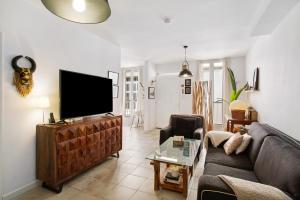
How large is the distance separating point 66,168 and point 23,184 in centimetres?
55

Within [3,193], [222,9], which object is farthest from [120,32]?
[3,193]

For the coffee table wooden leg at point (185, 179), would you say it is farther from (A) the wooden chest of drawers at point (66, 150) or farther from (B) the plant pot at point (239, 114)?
(B) the plant pot at point (239, 114)

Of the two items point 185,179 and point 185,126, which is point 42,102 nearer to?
point 185,179

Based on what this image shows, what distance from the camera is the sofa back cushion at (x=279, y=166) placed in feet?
3.91

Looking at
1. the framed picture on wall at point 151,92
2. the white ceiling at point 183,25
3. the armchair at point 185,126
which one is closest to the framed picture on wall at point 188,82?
the framed picture on wall at point 151,92

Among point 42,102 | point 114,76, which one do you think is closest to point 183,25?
point 114,76

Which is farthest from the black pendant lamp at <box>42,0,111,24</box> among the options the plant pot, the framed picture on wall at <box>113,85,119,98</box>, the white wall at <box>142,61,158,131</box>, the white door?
the white door

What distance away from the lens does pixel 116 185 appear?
237 centimetres

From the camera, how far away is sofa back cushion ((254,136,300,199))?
1.19 metres

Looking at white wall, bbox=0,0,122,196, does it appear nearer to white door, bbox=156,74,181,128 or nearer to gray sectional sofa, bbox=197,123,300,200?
gray sectional sofa, bbox=197,123,300,200

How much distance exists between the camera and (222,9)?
7.63 feet

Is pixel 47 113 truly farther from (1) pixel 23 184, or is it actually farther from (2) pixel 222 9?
(2) pixel 222 9

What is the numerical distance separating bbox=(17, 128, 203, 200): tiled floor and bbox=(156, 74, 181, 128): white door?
3.05 metres

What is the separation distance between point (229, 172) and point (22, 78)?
2.76 meters
